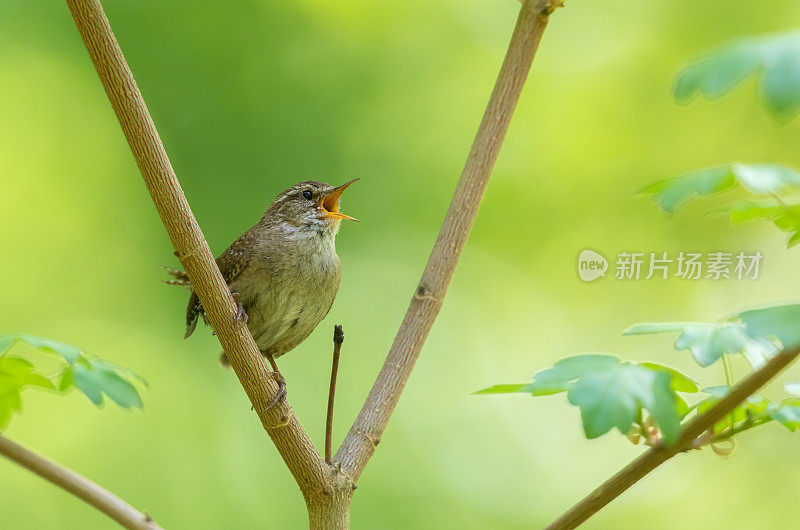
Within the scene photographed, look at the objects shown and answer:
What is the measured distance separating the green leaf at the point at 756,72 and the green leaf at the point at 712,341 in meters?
0.39

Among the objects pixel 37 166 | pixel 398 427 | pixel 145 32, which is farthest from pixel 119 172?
pixel 398 427

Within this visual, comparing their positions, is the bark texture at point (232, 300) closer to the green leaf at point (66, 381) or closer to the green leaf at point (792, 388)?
the green leaf at point (66, 381)

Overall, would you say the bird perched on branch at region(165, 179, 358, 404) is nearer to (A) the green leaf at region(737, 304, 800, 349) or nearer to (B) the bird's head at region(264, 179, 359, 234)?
(B) the bird's head at region(264, 179, 359, 234)

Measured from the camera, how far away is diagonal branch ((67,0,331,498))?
Result: 1587 mm

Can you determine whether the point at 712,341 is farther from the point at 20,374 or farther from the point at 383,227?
the point at 383,227

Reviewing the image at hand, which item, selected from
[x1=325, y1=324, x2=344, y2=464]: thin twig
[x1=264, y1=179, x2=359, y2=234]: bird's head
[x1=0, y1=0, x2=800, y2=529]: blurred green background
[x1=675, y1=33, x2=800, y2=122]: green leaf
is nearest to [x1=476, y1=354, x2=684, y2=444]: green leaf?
[x1=675, y1=33, x2=800, y2=122]: green leaf

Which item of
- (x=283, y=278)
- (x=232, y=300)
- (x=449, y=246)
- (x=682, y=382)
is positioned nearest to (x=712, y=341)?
(x=682, y=382)

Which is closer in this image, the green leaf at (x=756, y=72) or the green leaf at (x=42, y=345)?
the green leaf at (x=756, y=72)

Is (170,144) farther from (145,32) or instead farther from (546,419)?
(546,419)

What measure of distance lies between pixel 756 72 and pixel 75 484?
131 centimetres

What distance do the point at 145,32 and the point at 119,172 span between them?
103cm

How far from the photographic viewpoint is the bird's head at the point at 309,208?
328 cm

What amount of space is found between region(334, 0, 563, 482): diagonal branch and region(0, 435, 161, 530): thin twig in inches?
19.2

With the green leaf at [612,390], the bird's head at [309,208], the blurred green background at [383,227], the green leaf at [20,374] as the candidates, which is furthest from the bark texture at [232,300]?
the blurred green background at [383,227]
